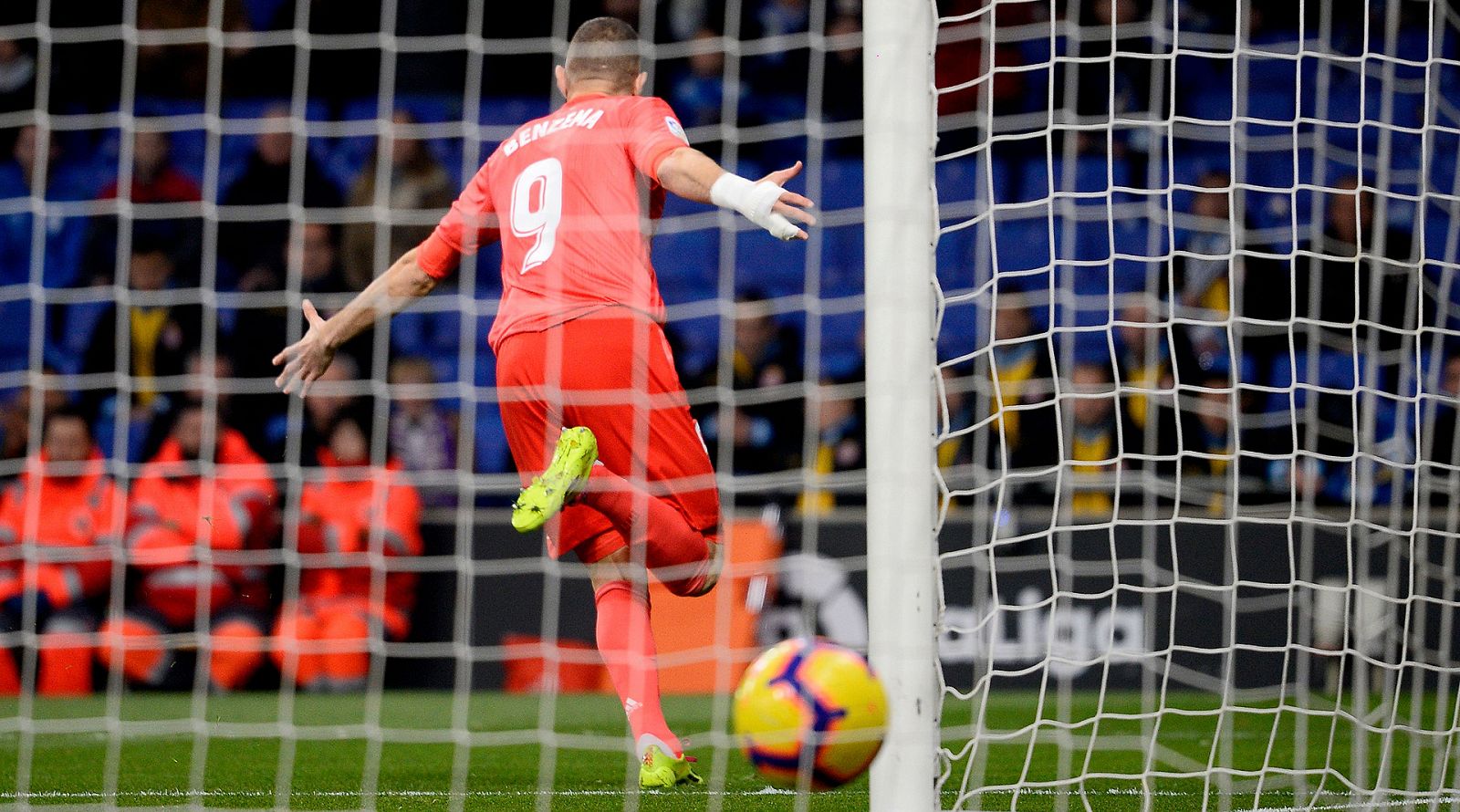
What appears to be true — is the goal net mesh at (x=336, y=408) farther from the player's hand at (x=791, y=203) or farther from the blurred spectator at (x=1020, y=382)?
the player's hand at (x=791, y=203)

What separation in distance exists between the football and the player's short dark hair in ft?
5.85

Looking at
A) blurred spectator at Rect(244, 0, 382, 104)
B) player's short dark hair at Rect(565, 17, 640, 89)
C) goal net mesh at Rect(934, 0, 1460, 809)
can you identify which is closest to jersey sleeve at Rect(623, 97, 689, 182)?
player's short dark hair at Rect(565, 17, 640, 89)

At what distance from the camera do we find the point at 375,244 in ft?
26.7

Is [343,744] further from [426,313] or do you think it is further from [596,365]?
[426,313]

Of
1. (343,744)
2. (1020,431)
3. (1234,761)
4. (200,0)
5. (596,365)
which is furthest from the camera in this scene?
(200,0)

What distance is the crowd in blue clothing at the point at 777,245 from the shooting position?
7.81m

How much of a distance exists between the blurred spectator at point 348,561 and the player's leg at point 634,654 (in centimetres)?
336

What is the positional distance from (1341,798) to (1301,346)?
4.63 metres

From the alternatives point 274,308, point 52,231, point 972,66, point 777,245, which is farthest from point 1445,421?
point 52,231

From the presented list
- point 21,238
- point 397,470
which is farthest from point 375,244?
point 21,238

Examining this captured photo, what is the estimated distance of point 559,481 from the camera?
385 cm

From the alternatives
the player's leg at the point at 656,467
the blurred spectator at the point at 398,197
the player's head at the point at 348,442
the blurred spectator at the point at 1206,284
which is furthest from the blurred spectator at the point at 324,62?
the player's leg at the point at 656,467

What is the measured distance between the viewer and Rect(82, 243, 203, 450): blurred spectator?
300 inches

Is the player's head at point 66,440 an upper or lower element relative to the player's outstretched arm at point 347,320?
lower
